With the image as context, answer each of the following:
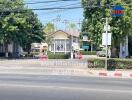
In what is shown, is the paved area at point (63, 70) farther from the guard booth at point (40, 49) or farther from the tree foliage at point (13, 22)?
the guard booth at point (40, 49)

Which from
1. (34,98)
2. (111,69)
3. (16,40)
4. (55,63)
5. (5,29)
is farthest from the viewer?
(16,40)

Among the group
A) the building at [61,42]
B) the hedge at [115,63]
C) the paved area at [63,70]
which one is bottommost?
the paved area at [63,70]

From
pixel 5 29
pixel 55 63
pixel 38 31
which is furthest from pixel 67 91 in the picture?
pixel 38 31

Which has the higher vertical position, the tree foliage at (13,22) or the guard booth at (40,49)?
the tree foliage at (13,22)

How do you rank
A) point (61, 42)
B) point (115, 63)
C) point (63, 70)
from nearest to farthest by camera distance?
point (63, 70)
point (115, 63)
point (61, 42)

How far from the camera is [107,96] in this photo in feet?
48.7

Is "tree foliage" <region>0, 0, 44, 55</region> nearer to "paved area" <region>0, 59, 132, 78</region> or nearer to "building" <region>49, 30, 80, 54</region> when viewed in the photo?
"paved area" <region>0, 59, 132, 78</region>

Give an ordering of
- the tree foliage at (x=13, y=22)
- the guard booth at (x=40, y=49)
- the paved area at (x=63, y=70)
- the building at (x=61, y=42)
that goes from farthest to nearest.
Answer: the building at (x=61, y=42), the guard booth at (x=40, y=49), the tree foliage at (x=13, y=22), the paved area at (x=63, y=70)

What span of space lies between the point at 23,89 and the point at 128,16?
32.3 m

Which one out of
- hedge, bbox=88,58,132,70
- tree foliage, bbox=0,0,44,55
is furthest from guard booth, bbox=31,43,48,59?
hedge, bbox=88,58,132,70

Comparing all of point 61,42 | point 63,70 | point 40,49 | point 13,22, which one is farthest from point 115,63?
point 40,49

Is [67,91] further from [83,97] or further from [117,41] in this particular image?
[117,41]

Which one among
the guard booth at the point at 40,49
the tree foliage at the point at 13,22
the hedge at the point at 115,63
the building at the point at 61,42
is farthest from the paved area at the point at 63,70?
the building at the point at 61,42

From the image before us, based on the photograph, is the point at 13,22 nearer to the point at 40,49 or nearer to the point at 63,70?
the point at 63,70
